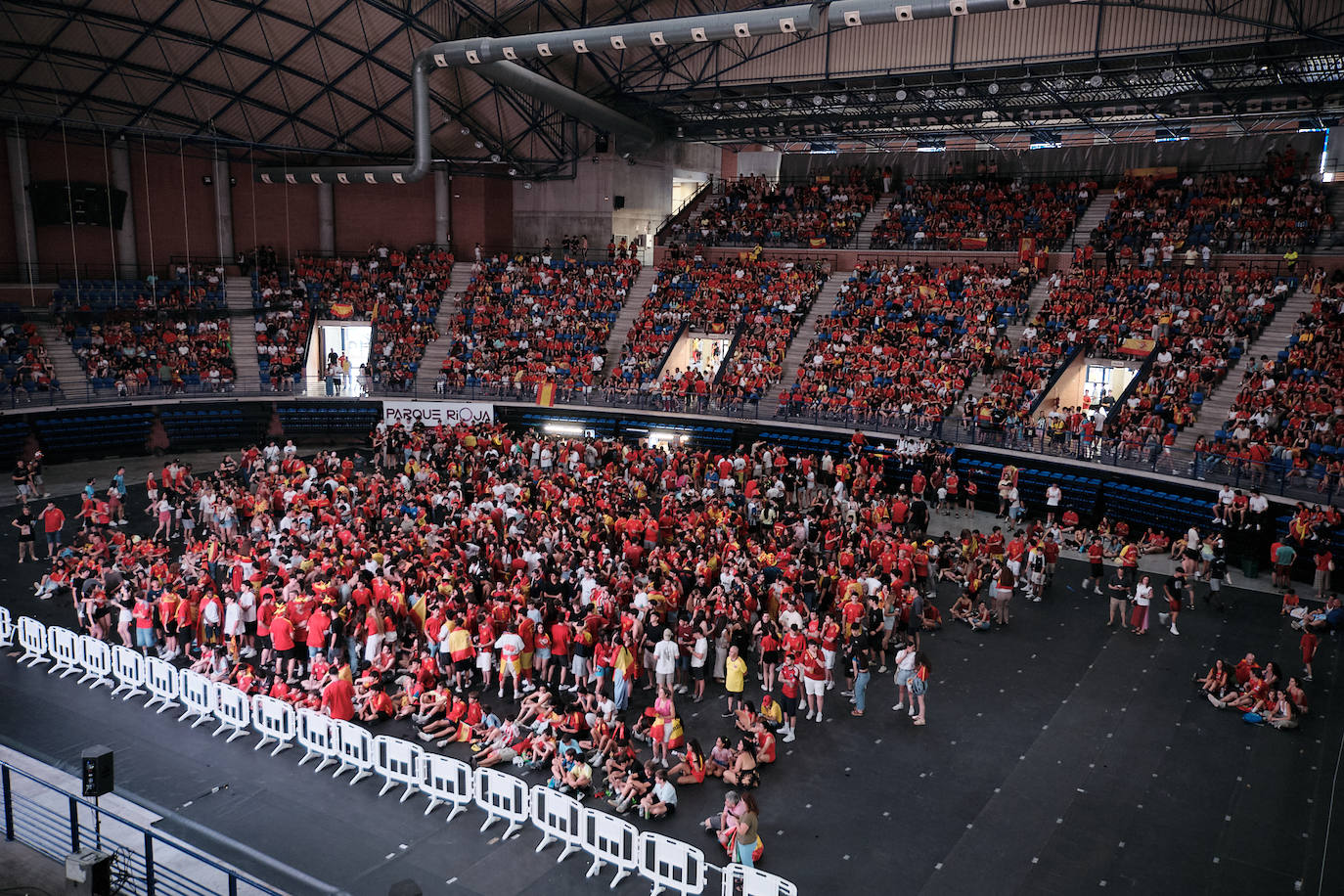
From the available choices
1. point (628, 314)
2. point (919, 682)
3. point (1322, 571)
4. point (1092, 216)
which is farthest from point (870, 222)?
point (919, 682)

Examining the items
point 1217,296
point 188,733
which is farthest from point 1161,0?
point 188,733

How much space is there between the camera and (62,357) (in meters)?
34.7

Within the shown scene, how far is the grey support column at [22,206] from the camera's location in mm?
36062

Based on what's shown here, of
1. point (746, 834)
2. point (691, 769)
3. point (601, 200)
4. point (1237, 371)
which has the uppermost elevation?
point (601, 200)

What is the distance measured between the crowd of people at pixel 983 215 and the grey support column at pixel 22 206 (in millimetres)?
34531

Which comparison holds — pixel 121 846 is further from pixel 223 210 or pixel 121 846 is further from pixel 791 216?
pixel 791 216

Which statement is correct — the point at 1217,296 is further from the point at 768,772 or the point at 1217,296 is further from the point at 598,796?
the point at 598,796

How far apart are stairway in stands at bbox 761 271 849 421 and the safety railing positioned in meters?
24.8

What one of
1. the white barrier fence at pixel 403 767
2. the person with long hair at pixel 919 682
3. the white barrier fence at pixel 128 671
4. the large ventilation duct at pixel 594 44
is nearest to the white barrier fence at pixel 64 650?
the white barrier fence at pixel 403 767

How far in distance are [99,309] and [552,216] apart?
20.4 meters

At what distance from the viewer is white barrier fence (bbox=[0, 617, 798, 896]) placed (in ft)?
34.7

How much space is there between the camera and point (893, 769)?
1351 centimetres

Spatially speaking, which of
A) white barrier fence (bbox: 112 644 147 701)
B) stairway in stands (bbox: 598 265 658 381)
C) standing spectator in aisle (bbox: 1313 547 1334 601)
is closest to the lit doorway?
stairway in stands (bbox: 598 265 658 381)

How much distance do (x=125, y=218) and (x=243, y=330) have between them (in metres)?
6.93
